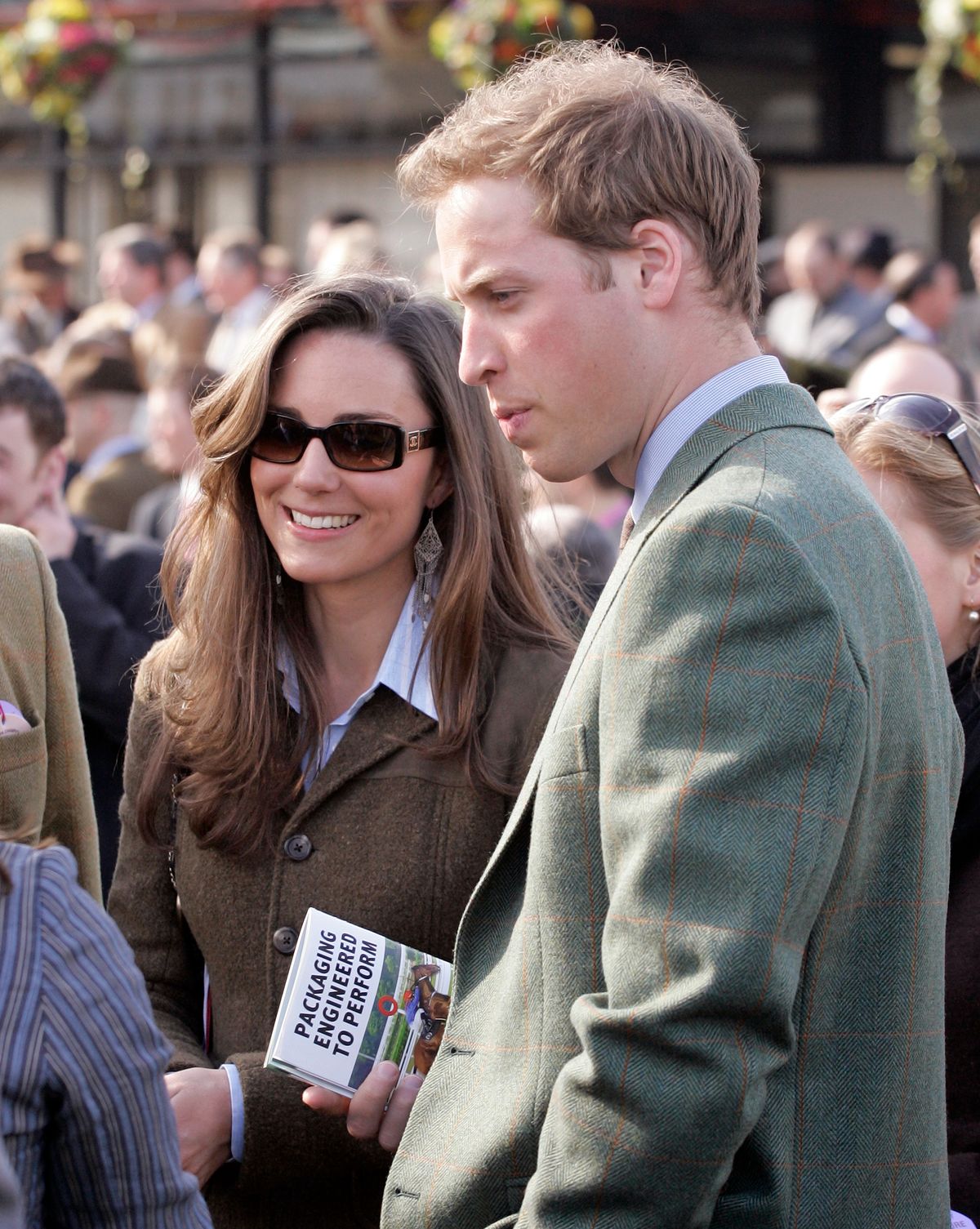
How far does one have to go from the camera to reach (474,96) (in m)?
1.86

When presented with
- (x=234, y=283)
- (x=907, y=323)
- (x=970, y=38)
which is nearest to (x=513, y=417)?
(x=970, y=38)

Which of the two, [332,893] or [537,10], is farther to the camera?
[537,10]

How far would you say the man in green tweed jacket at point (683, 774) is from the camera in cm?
148

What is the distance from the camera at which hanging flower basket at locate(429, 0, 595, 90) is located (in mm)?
8562

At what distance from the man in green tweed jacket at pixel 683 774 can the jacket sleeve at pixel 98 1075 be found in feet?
1.13

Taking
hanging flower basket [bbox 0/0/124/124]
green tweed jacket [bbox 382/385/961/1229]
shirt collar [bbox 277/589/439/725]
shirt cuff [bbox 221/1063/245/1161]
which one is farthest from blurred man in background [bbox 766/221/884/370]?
green tweed jacket [bbox 382/385/961/1229]

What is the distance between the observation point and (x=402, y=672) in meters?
2.51

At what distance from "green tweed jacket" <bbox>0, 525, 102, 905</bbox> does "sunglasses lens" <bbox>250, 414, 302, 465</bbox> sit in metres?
0.38

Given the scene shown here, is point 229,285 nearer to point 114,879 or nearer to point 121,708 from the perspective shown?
point 121,708

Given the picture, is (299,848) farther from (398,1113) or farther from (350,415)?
(350,415)

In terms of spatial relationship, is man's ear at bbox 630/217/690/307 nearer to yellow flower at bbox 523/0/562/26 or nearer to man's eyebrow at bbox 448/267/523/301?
man's eyebrow at bbox 448/267/523/301

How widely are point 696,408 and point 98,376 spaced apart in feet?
16.5

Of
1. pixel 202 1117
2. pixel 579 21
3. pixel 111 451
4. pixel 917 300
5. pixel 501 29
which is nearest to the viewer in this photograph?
pixel 202 1117

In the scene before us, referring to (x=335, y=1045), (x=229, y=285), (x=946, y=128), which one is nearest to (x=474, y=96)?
A: (x=335, y=1045)
